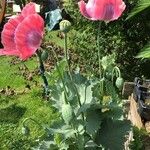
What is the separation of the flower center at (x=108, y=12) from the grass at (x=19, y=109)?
9.68 ft

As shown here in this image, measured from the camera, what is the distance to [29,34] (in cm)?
219

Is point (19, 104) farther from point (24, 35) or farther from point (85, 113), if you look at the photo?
point (24, 35)

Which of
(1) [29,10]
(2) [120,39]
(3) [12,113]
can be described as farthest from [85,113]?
(2) [120,39]

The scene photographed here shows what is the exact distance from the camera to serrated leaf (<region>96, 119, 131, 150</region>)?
8.91ft

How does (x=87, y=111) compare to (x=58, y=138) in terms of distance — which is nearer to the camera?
(x=87, y=111)

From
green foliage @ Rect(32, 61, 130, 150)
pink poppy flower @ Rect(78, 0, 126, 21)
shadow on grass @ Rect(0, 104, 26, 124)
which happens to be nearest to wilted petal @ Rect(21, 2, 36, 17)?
pink poppy flower @ Rect(78, 0, 126, 21)

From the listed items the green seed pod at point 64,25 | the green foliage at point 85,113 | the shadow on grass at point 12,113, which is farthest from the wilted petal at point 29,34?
the shadow on grass at point 12,113

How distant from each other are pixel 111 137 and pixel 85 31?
362cm

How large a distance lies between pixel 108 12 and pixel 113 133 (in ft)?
2.34

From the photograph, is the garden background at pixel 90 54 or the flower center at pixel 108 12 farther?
the garden background at pixel 90 54

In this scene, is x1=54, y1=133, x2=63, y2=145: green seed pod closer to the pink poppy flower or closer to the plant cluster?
the plant cluster

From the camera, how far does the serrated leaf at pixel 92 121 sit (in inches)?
102

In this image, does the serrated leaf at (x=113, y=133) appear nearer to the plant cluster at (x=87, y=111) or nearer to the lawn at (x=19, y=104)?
the plant cluster at (x=87, y=111)

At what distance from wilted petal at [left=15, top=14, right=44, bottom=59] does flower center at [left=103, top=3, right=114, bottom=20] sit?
34 centimetres
